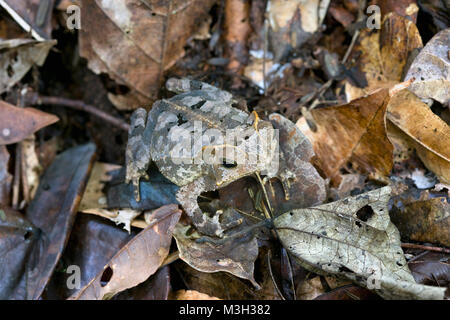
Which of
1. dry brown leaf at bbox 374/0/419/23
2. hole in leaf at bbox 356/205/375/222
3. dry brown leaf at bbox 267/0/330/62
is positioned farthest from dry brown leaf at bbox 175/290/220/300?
dry brown leaf at bbox 374/0/419/23

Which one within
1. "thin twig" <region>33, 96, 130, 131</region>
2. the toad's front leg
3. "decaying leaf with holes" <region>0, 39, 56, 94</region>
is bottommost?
the toad's front leg

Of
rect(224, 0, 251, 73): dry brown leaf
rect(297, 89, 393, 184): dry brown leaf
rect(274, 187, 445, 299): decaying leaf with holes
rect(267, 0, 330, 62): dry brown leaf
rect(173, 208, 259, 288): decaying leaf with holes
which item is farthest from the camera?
rect(224, 0, 251, 73): dry brown leaf

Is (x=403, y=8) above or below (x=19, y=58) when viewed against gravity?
above

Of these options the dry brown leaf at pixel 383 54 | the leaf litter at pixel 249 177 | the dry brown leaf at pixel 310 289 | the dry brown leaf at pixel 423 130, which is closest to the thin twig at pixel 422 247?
the leaf litter at pixel 249 177

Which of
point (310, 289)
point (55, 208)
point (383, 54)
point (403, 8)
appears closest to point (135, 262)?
point (55, 208)

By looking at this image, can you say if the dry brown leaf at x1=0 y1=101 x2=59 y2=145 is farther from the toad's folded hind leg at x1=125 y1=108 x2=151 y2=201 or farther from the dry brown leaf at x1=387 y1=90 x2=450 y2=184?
the dry brown leaf at x1=387 y1=90 x2=450 y2=184

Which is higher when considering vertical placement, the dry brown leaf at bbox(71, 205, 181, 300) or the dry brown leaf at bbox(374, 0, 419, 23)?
the dry brown leaf at bbox(374, 0, 419, 23)

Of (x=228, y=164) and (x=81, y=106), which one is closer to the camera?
(x=228, y=164)

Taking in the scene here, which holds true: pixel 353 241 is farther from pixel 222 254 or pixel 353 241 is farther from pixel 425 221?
pixel 222 254
